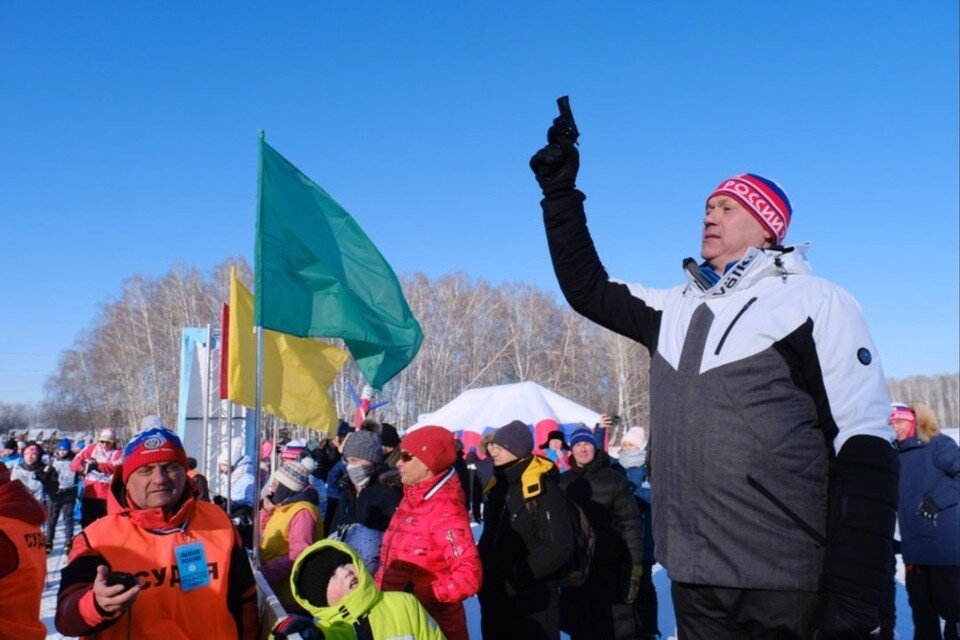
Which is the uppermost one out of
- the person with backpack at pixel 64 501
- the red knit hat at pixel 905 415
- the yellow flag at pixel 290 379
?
the yellow flag at pixel 290 379

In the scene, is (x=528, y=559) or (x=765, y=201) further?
(x=528, y=559)

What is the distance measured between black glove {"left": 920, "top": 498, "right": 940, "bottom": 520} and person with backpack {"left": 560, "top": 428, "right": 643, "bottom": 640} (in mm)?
2119

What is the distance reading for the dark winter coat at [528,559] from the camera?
14.7ft

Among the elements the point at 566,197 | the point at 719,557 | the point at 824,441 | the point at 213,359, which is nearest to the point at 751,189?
the point at 566,197

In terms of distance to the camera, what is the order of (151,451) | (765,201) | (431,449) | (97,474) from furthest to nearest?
(97,474) → (431,449) → (151,451) → (765,201)

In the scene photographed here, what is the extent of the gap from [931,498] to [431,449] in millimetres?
4096

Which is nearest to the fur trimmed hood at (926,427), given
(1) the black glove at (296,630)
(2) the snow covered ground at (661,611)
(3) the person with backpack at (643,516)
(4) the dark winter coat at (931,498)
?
(4) the dark winter coat at (931,498)

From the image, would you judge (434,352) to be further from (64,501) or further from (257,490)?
(257,490)

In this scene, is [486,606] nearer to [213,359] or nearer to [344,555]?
[344,555]

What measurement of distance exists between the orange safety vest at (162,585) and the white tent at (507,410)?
16.8m

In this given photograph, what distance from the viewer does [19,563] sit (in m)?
3.43

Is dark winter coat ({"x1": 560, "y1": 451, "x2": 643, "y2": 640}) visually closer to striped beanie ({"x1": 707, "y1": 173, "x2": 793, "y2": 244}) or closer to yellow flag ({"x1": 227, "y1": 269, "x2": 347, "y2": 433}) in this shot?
yellow flag ({"x1": 227, "y1": 269, "x2": 347, "y2": 433})

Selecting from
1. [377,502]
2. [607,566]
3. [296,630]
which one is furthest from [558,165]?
[607,566]

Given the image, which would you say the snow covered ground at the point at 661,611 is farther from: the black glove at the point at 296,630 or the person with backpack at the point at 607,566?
the black glove at the point at 296,630
